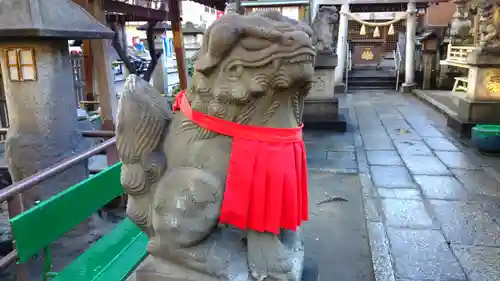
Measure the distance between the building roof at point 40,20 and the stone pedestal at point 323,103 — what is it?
5253 millimetres

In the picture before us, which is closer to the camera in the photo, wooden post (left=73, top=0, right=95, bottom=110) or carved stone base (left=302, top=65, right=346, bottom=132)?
wooden post (left=73, top=0, right=95, bottom=110)

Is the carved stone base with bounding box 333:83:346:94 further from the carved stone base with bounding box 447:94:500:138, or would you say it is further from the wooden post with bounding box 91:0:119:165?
the wooden post with bounding box 91:0:119:165

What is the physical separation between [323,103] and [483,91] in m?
2.94

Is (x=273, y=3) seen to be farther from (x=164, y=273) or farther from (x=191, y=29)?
(x=191, y=29)

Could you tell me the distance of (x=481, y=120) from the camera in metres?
7.46

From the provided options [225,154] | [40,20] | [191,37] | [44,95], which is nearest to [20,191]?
[225,154]

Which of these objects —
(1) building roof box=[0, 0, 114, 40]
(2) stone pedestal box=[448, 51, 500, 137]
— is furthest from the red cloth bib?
(2) stone pedestal box=[448, 51, 500, 137]

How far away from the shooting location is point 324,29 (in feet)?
29.4

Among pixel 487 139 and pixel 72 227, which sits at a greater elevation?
pixel 72 227

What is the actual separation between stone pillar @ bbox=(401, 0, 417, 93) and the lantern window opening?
42.5ft

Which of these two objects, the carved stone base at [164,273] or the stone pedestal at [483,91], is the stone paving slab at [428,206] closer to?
the stone pedestal at [483,91]

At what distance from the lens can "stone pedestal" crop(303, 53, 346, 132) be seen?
27.1ft

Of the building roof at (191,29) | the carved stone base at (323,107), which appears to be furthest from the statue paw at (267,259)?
the building roof at (191,29)

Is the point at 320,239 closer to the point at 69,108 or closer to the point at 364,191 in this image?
the point at 364,191
